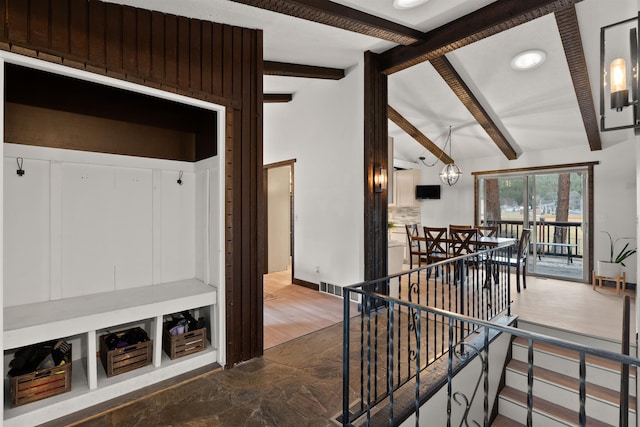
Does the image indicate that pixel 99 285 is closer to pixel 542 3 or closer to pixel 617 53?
pixel 542 3

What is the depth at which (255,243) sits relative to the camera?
2.93m

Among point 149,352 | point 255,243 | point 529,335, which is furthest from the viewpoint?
point 255,243

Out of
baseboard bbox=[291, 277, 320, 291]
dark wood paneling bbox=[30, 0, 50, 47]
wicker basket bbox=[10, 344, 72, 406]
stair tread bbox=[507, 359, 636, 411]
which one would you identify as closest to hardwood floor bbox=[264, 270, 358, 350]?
baseboard bbox=[291, 277, 320, 291]

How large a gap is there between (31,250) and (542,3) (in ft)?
14.8

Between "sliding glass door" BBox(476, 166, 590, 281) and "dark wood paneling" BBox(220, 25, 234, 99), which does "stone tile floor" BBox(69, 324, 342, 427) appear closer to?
"dark wood paneling" BBox(220, 25, 234, 99)

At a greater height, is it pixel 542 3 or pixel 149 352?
pixel 542 3

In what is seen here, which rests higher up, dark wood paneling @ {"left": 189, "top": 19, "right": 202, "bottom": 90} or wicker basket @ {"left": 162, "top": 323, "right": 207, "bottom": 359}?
dark wood paneling @ {"left": 189, "top": 19, "right": 202, "bottom": 90}

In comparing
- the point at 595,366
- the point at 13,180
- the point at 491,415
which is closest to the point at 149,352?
the point at 13,180

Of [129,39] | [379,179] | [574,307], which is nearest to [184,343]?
[129,39]

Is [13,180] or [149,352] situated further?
[149,352]

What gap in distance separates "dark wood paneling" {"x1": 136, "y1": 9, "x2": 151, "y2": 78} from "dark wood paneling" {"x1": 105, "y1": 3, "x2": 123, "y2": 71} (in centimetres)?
12

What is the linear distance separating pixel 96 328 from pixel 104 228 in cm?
89

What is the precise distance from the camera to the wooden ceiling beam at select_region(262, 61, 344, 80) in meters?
3.92

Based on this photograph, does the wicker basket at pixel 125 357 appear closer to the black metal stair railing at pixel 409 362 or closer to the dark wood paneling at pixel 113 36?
the black metal stair railing at pixel 409 362
